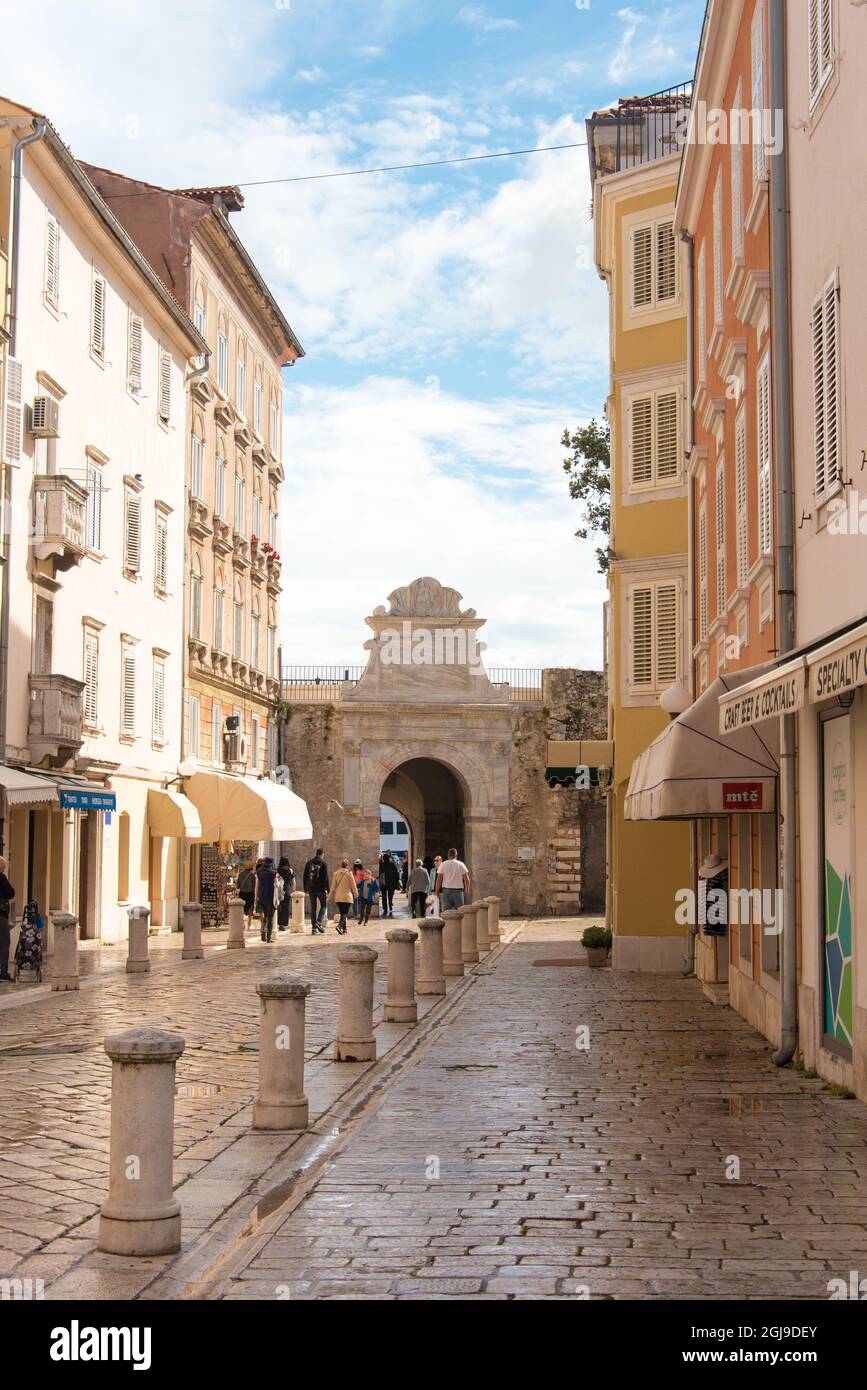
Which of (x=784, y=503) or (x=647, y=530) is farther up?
(x=647, y=530)

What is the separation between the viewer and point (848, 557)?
10.7 metres

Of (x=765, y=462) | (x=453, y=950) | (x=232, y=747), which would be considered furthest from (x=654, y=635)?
(x=232, y=747)

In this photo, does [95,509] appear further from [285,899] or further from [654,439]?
[654,439]

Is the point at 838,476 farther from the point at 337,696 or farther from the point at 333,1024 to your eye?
the point at 337,696

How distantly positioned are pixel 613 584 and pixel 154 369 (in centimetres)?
1249

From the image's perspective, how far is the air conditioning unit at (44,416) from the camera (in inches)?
1030

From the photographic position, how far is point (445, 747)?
154ft

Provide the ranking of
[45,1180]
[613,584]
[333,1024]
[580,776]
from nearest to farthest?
[45,1180]
[333,1024]
[613,584]
[580,776]

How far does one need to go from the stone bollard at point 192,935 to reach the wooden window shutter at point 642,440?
377 inches

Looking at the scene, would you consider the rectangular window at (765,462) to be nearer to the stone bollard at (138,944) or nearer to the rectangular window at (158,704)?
the stone bollard at (138,944)

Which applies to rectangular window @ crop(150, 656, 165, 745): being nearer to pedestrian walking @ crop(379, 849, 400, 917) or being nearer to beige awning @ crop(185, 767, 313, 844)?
A: beige awning @ crop(185, 767, 313, 844)

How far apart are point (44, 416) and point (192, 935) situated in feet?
28.7

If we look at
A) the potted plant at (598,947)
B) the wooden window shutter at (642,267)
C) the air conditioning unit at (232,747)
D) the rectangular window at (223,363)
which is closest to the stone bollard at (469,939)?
the potted plant at (598,947)
